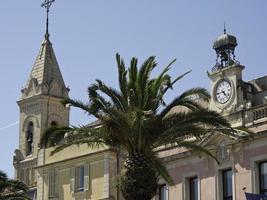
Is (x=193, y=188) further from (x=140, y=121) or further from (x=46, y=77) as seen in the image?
(x=46, y=77)

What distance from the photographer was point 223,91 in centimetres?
4631

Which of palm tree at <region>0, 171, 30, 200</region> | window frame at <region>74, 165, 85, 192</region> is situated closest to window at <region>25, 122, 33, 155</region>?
window frame at <region>74, 165, 85, 192</region>

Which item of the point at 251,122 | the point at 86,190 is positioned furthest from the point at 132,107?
the point at 86,190

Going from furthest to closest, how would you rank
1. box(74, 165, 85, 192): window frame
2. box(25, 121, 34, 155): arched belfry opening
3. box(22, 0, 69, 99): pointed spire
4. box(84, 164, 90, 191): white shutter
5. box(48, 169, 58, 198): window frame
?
1. box(25, 121, 34, 155): arched belfry opening
2. box(22, 0, 69, 99): pointed spire
3. box(48, 169, 58, 198): window frame
4. box(74, 165, 85, 192): window frame
5. box(84, 164, 90, 191): white shutter

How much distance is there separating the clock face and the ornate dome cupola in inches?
48.0

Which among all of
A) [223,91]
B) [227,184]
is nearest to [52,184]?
[227,184]

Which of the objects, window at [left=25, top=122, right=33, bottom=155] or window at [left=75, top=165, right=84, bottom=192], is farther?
window at [left=25, top=122, right=33, bottom=155]

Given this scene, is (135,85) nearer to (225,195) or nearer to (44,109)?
(225,195)

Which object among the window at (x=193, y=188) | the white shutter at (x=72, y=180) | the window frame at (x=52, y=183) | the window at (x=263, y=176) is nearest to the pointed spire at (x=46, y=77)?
the window frame at (x=52, y=183)

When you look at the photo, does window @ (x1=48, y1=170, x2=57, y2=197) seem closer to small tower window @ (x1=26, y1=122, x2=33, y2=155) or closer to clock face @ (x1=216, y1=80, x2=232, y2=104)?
clock face @ (x1=216, y1=80, x2=232, y2=104)

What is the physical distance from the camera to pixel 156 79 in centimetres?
3597

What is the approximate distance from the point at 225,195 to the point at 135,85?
1191 cm

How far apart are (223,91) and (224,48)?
2954 mm

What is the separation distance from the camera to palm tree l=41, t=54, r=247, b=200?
1388 inches
